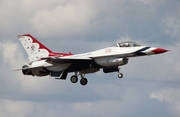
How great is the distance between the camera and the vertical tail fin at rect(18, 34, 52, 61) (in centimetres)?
5925

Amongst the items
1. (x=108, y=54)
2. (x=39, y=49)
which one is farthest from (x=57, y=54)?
(x=108, y=54)

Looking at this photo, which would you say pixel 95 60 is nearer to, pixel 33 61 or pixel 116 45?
pixel 116 45

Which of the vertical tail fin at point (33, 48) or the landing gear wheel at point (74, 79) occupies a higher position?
the vertical tail fin at point (33, 48)

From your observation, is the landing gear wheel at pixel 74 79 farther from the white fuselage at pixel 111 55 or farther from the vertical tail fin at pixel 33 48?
the vertical tail fin at pixel 33 48

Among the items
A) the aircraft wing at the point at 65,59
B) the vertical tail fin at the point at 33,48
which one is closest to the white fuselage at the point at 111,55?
the aircraft wing at the point at 65,59

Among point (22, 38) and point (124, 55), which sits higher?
point (22, 38)

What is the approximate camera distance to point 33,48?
196 feet

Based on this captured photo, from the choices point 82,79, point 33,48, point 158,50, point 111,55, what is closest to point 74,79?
point 82,79

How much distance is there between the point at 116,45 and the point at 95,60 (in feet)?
7.63

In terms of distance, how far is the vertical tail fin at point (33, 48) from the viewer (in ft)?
194

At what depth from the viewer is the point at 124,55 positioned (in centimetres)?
5381

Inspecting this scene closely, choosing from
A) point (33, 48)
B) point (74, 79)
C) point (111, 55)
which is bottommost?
point (74, 79)

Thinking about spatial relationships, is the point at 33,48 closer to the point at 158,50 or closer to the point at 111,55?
the point at 111,55

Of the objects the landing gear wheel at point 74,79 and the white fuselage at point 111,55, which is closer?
the white fuselage at point 111,55
